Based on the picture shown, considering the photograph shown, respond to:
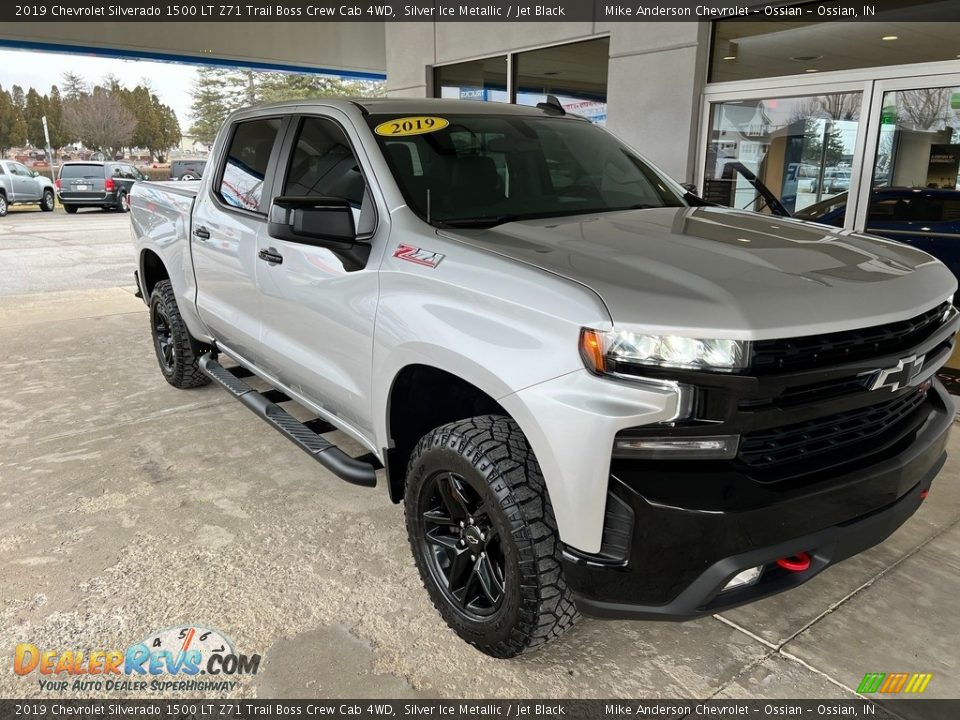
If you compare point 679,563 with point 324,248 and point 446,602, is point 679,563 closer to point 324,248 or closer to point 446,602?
point 446,602

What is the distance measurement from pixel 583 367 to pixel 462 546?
0.93 metres

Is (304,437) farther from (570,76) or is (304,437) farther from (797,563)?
(570,76)

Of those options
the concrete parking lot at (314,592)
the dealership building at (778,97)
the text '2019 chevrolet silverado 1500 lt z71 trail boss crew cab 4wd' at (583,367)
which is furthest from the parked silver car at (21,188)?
the text '2019 chevrolet silverado 1500 lt z71 trail boss crew cab 4wd' at (583,367)

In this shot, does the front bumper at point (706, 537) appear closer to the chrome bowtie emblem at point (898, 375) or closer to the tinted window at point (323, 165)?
the chrome bowtie emblem at point (898, 375)

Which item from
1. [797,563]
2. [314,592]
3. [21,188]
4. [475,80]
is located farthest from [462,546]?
[21,188]

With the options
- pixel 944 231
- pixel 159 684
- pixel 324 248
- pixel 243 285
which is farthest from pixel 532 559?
pixel 944 231

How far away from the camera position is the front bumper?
1926 mm

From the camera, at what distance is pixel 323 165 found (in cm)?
334

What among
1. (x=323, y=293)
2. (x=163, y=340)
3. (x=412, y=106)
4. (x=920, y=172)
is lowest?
→ (x=163, y=340)

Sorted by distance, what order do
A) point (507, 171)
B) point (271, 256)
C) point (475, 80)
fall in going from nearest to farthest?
1. point (507, 171)
2. point (271, 256)
3. point (475, 80)

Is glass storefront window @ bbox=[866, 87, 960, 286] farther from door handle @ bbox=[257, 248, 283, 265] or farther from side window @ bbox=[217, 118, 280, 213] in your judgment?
door handle @ bbox=[257, 248, 283, 265]

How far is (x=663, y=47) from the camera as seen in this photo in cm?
684

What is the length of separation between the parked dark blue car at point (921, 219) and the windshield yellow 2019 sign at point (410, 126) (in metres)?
3.94

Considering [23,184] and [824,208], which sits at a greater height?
[824,208]
